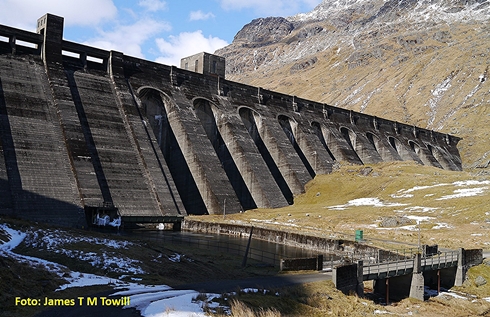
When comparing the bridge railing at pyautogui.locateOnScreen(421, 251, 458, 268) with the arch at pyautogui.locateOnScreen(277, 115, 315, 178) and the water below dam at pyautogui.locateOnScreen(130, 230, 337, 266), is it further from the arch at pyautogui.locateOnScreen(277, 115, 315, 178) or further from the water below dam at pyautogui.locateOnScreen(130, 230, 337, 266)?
the arch at pyautogui.locateOnScreen(277, 115, 315, 178)

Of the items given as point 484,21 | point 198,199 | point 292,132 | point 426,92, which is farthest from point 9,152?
point 484,21

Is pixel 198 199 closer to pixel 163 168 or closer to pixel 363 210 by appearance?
pixel 163 168

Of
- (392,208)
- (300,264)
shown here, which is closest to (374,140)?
(392,208)

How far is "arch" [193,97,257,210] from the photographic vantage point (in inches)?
2013

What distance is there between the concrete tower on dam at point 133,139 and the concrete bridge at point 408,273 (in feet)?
65.3

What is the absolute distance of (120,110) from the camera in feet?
144

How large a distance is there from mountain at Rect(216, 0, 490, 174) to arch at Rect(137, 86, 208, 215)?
4281cm

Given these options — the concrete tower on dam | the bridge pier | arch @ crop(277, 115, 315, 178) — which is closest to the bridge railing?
the bridge pier

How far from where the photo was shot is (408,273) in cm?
2245

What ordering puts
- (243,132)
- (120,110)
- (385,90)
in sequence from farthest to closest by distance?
1. (385,90)
2. (243,132)
3. (120,110)

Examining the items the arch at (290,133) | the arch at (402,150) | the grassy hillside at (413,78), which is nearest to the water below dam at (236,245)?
the arch at (290,133)

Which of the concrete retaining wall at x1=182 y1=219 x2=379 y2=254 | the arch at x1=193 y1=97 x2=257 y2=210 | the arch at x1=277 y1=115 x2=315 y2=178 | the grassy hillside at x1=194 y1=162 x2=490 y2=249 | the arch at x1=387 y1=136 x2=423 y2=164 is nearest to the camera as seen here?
the concrete retaining wall at x1=182 y1=219 x2=379 y2=254

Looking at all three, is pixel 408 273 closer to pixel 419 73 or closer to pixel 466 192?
pixel 466 192

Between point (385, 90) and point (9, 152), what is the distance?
108 m
